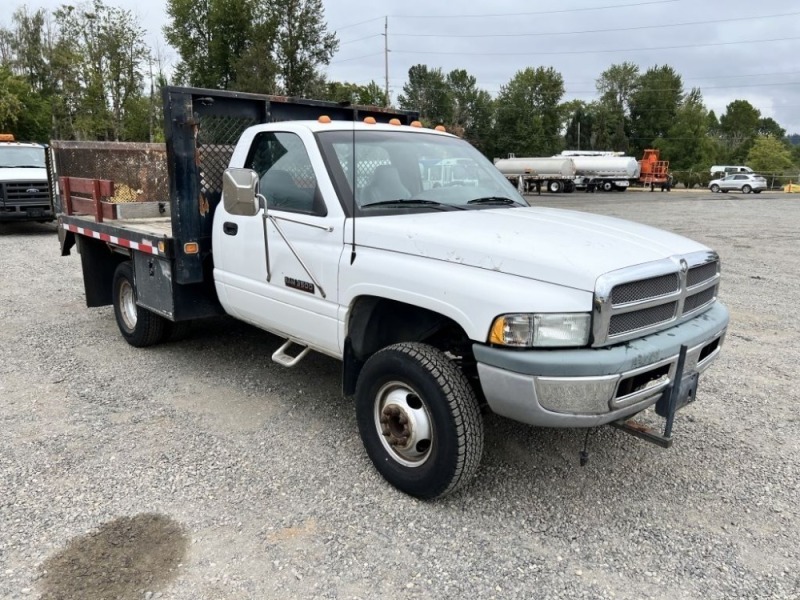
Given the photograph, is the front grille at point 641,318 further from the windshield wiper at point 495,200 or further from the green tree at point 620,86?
the green tree at point 620,86

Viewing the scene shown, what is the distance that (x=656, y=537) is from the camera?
3.22 meters

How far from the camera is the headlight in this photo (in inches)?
116

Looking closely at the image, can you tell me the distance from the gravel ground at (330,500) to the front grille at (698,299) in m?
1.04

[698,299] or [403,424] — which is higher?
[698,299]

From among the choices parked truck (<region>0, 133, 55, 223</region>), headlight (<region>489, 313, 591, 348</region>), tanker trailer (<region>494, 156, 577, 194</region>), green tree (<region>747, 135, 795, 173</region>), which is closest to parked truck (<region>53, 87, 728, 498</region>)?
headlight (<region>489, 313, 591, 348</region>)

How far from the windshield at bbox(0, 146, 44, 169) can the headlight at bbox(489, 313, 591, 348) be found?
1626cm

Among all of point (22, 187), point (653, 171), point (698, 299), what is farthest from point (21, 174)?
point (653, 171)

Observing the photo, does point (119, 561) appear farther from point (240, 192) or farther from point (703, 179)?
point (703, 179)

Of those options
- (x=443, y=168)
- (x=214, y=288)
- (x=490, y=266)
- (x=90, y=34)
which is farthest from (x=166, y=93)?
(x=90, y=34)

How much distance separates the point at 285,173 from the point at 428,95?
80053mm

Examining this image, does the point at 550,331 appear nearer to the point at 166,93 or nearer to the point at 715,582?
the point at 715,582

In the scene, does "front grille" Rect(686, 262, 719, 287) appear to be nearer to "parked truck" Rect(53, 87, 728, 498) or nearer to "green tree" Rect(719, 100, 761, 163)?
"parked truck" Rect(53, 87, 728, 498)

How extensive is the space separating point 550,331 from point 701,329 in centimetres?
108

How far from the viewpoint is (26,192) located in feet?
49.4
